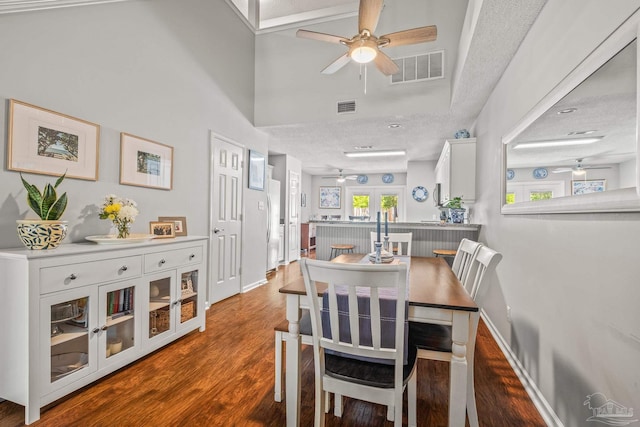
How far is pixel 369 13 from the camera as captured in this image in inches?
85.7

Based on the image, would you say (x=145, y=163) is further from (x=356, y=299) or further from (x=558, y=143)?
(x=558, y=143)

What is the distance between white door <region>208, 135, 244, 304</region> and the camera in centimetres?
356

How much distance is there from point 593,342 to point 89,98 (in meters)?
3.34

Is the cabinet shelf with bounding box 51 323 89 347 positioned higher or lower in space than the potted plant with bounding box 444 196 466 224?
lower

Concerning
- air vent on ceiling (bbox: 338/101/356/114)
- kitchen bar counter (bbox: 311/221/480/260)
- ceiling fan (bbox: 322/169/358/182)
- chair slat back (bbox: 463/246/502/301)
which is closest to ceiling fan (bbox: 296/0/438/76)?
air vent on ceiling (bbox: 338/101/356/114)

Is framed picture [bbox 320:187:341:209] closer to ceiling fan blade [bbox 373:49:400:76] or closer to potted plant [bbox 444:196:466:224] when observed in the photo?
potted plant [bbox 444:196:466:224]

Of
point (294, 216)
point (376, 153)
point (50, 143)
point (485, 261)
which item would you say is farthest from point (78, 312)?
point (376, 153)

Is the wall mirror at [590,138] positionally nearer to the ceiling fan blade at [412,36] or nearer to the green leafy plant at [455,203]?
the ceiling fan blade at [412,36]

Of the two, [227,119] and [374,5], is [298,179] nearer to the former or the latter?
[227,119]

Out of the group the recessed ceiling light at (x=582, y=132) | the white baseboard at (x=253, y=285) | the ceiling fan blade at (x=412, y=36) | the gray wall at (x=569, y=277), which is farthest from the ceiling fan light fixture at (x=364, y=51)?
the white baseboard at (x=253, y=285)

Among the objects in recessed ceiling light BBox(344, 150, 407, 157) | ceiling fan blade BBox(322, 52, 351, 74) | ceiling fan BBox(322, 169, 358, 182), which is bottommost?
ceiling fan BBox(322, 169, 358, 182)

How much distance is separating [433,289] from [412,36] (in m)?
2.04

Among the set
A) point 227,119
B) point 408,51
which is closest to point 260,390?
point 227,119

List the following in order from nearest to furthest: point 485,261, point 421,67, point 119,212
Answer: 1. point 485,261
2. point 119,212
3. point 421,67
